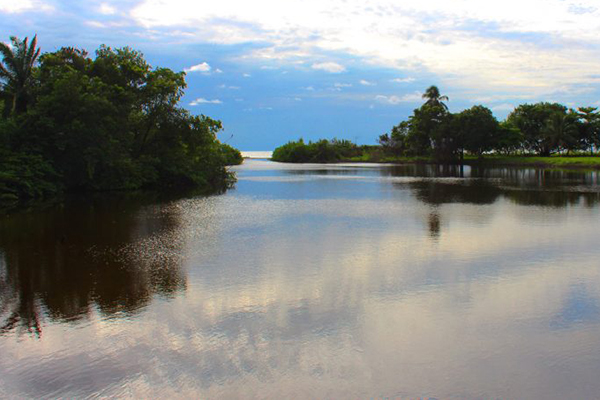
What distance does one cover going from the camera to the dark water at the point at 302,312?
237 inches

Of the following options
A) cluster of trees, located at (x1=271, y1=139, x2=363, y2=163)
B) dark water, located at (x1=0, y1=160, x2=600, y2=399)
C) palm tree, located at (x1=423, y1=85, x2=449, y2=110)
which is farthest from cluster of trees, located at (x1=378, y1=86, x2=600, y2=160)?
dark water, located at (x1=0, y1=160, x2=600, y2=399)

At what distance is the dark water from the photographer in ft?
19.8

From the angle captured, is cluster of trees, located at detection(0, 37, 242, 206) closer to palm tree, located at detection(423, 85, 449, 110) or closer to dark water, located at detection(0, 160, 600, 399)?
dark water, located at detection(0, 160, 600, 399)

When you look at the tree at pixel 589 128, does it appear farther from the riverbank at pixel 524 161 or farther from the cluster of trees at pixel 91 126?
the cluster of trees at pixel 91 126

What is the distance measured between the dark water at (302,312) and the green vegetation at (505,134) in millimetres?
58752

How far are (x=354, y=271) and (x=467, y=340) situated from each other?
13.2ft

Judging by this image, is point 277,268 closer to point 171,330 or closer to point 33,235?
point 171,330

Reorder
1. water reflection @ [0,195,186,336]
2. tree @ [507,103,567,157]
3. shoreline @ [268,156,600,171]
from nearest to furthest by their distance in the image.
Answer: water reflection @ [0,195,186,336], shoreline @ [268,156,600,171], tree @ [507,103,567,157]

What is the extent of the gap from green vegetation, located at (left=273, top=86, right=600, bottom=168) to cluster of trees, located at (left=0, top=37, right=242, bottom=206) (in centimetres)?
5027

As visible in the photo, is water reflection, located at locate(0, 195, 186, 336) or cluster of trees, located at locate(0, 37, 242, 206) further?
cluster of trees, located at locate(0, 37, 242, 206)

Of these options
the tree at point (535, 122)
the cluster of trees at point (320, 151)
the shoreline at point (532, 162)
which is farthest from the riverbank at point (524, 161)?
the cluster of trees at point (320, 151)

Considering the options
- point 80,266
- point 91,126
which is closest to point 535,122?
point 91,126

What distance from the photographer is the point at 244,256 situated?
1258 cm

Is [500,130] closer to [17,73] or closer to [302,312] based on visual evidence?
[17,73]
